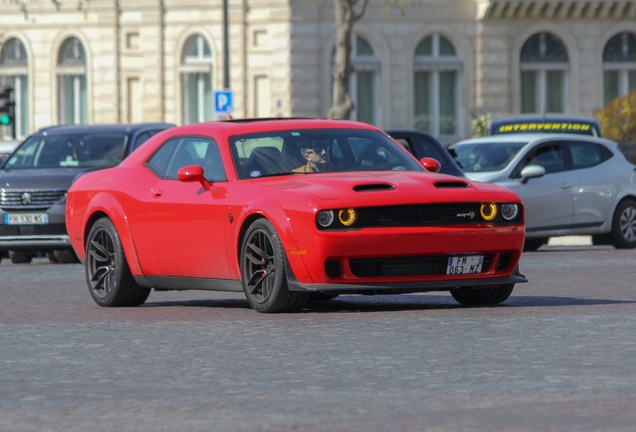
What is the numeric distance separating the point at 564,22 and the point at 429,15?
427 centimetres

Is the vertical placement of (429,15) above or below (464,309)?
above

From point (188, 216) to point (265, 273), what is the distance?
42.5 inches

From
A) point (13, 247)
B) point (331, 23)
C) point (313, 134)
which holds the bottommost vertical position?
point (13, 247)

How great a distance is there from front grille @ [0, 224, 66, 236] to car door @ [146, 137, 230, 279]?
685cm

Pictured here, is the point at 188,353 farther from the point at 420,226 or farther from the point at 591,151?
the point at 591,151

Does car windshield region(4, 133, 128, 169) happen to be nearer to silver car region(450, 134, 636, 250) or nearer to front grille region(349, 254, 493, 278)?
silver car region(450, 134, 636, 250)

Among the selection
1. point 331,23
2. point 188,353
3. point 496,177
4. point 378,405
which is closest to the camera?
point 378,405

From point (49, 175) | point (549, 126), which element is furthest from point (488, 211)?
point (549, 126)

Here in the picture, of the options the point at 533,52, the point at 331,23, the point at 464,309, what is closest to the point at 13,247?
the point at 464,309

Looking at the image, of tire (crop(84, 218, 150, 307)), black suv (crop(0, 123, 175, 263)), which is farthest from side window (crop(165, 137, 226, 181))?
black suv (crop(0, 123, 175, 263))

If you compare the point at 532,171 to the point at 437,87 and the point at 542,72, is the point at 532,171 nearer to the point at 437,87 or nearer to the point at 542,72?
the point at 437,87

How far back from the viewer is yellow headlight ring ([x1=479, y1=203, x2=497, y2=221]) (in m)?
11.1

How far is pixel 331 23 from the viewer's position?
155 ft

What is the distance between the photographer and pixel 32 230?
19422 millimetres
